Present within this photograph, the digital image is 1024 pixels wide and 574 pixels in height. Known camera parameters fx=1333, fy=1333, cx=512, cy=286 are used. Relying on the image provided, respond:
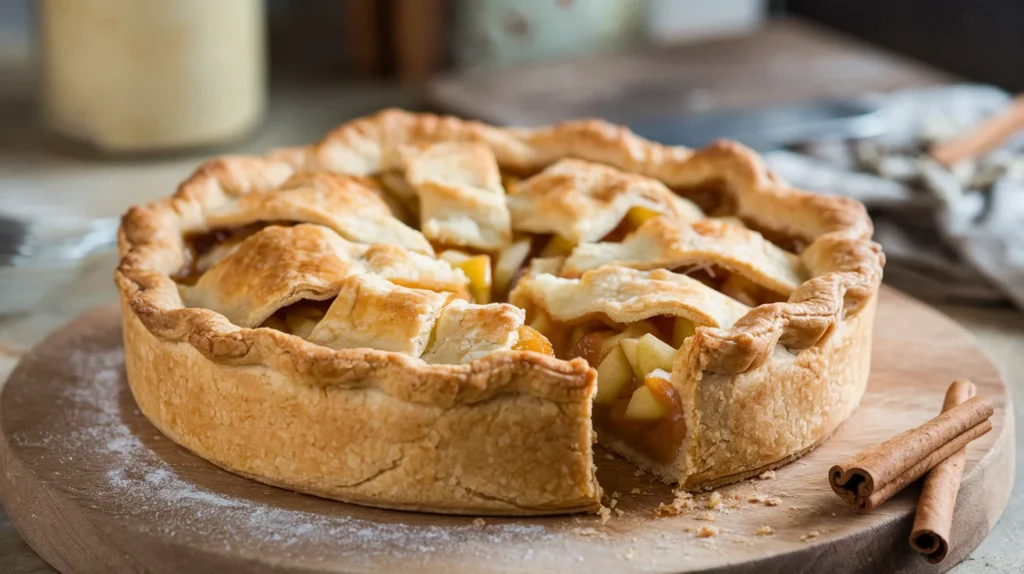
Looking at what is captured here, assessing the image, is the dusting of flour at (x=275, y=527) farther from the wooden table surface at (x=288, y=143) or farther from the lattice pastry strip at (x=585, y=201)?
the lattice pastry strip at (x=585, y=201)

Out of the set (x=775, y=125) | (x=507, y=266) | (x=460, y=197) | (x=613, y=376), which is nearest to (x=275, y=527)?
(x=613, y=376)

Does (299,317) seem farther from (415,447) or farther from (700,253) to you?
(700,253)

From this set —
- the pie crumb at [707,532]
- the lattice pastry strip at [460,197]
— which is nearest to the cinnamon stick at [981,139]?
the lattice pastry strip at [460,197]

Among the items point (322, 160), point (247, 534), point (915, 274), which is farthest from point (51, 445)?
point (915, 274)

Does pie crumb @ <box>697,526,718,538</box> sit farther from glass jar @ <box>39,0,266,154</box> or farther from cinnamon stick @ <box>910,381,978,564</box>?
glass jar @ <box>39,0,266,154</box>

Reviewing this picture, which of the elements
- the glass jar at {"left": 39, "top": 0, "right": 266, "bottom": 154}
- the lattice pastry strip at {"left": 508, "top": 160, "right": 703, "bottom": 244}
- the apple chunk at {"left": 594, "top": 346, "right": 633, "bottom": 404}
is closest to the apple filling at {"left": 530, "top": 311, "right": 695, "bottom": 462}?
the apple chunk at {"left": 594, "top": 346, "right": 633, "bottom": 404}
